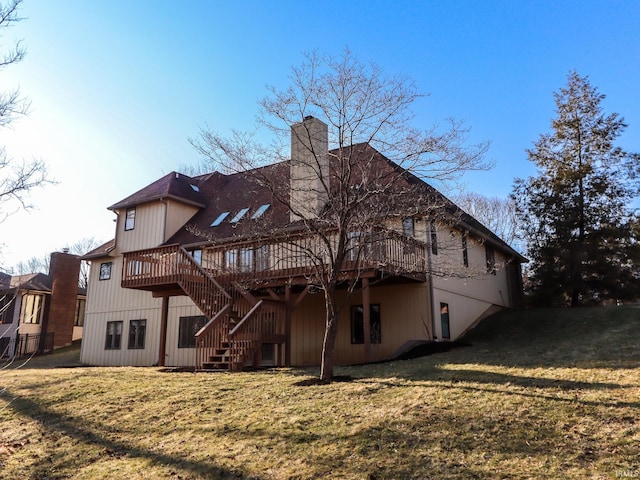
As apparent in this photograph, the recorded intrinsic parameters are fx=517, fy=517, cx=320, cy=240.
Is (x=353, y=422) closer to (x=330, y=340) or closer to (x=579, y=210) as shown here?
(x=330, y=340)

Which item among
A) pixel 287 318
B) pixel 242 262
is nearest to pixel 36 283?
pixel 242 262

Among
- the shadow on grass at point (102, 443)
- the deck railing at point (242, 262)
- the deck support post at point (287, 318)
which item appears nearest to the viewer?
the shadow on grass at point (102, 443)

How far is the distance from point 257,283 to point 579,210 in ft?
48.7

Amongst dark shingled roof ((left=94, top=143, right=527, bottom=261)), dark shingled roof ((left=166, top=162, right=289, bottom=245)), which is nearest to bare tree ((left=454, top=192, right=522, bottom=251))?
dark shingled roof ((left=94, top=143, right=527, bottom=261))

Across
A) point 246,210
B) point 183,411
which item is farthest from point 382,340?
point 183,411

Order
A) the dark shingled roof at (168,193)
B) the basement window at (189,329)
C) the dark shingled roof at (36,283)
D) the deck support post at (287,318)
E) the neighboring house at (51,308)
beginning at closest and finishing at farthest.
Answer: the deck support post at (287,318), the basement window at (189,329), the dark shingled roof at (168,193), the neighboring house at (51,308), the dark shingled roof at (36,283)

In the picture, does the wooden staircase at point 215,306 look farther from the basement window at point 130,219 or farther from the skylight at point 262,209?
the basement window at point 130,219

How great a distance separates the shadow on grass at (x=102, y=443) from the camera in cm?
654

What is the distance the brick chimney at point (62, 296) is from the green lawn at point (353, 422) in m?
19.1

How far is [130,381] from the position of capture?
12172mm

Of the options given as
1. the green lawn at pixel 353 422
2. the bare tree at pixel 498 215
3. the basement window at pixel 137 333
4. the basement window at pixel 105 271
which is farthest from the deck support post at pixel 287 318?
the bare tree at pixel 498 215

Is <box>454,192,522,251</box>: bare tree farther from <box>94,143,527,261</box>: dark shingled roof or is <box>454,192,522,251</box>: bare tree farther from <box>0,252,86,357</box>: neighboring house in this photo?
<box>0,252,86,357</box>: neighboring house

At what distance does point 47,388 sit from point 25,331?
20.2m

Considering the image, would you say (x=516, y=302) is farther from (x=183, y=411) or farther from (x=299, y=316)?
(x=183, y=411)
